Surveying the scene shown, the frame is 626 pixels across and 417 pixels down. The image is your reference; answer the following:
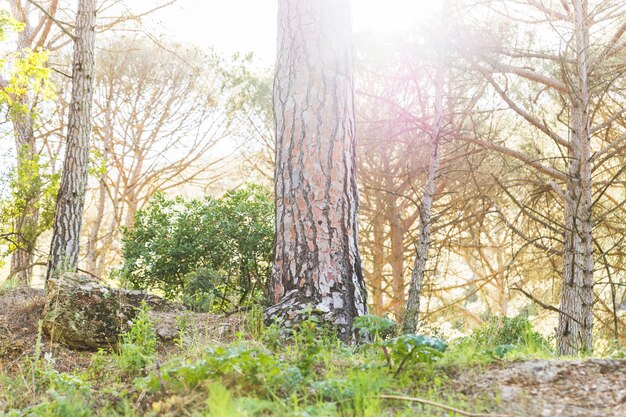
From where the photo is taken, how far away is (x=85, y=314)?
391cm

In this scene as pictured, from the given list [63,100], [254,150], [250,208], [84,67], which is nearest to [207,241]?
[250,208]

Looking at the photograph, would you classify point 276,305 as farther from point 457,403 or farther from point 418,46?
point 418,46

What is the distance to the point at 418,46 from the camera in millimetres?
7539

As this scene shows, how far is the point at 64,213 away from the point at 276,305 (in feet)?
13.0

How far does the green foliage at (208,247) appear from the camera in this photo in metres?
5.94

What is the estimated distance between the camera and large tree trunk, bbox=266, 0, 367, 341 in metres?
3.92

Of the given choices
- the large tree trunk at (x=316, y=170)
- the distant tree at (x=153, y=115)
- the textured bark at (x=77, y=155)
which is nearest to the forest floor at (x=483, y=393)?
the large tree trunk at (x=316, y=170)

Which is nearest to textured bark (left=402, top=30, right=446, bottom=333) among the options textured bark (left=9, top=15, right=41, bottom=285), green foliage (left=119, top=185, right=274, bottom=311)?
green foliage (left=119, top=185, right=274, bottom=311)

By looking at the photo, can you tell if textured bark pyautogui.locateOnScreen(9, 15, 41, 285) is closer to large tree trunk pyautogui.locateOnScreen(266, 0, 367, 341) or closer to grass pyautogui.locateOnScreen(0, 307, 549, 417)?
large tree trunk pyautogui.locateOnScreen(266, 0, 367, 341)

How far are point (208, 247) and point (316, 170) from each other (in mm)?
2376

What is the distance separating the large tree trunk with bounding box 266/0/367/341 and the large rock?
3.26 ft

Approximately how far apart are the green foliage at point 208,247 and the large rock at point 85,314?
1746 millimetres

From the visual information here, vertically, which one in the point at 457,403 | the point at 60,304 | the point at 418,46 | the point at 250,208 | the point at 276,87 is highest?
the point at 418,46

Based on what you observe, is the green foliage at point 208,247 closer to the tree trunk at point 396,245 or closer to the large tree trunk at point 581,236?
the large tree trunk at point 581,236
